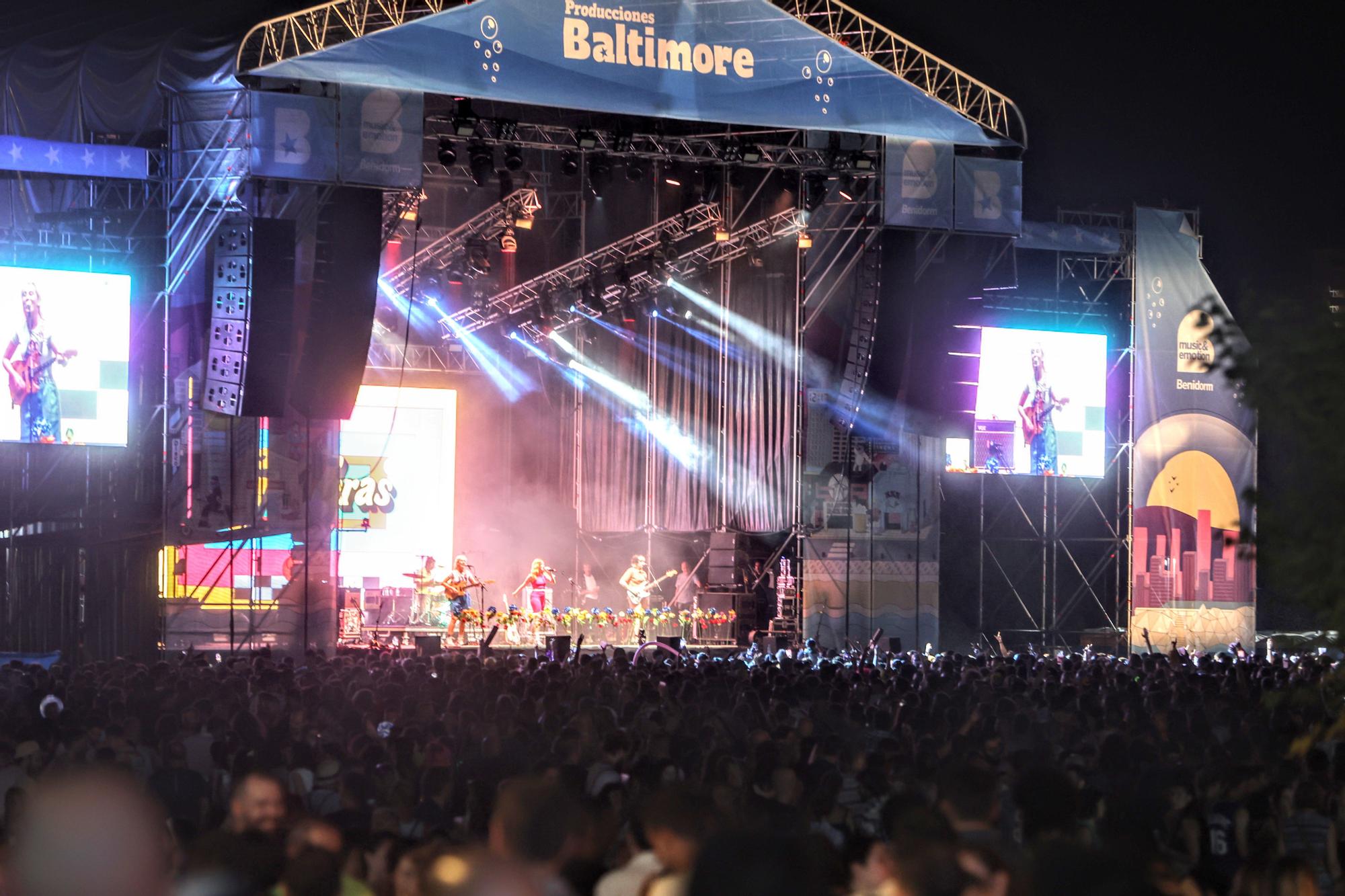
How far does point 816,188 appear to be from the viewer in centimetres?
2342

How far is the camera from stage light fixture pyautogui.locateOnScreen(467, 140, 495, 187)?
21234 millimetres

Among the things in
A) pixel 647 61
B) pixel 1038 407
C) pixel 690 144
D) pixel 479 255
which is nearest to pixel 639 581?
pixel 479 255

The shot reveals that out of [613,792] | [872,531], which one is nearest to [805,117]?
[872,531]

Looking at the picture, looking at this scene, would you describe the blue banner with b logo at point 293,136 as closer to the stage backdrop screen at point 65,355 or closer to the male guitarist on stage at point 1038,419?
the stage backdrop screen at point 65,355

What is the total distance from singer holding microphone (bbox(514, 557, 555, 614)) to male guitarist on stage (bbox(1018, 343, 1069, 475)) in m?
9.11

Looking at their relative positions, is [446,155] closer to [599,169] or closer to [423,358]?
[599,169]

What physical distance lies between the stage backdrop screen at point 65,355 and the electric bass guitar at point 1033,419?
15.0m

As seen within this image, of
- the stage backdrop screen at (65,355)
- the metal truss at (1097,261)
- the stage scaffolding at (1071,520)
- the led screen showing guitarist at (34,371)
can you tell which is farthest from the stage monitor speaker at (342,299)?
A: the metal truss at (1097,261)

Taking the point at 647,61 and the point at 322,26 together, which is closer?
the point at 322,26

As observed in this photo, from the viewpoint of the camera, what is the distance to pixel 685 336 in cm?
2864

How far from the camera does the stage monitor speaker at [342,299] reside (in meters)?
19.8

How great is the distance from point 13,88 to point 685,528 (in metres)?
14.2

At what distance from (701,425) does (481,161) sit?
9004mm

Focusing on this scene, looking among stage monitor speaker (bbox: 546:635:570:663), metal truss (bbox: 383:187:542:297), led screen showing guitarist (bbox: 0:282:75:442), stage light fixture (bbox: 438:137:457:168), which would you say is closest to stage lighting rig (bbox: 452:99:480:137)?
stage light fixture (bbox: 438:137:457:168)
